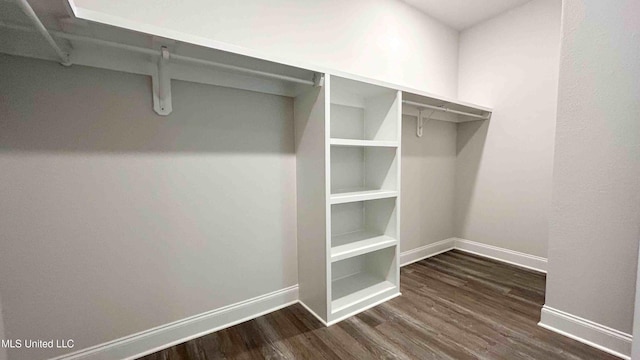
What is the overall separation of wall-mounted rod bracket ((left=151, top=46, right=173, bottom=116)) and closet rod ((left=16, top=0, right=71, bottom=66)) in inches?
13.6

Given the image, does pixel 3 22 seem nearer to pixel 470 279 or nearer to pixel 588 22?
pixel 588 22

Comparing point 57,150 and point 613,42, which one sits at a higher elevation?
point 613,42

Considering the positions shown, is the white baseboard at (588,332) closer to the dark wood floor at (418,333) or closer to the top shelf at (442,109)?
the dark wood floor at (418,333)

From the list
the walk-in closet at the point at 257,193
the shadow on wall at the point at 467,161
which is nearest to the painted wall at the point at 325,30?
the walk-in closet at the point at 257,193

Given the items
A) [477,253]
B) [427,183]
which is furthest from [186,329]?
[477,253]

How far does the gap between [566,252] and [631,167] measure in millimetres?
587

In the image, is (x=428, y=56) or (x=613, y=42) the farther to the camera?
(x=428, y=56)

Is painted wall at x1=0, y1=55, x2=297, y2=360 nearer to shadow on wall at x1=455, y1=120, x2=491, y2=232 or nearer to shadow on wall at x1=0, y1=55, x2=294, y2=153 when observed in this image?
shadow on wall at x1=0, y1=55, x2=294, y2=153

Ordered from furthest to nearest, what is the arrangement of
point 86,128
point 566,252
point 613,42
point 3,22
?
point 566,252 → point 613,42 → point 86,128 → point 3,22

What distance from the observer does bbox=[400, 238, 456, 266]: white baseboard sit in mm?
2666

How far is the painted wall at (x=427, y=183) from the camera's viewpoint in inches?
104

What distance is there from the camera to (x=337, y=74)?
1.59 metres

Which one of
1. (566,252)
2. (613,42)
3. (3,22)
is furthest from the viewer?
(566,252)

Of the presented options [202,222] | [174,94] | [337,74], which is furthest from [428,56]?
[202,222]
